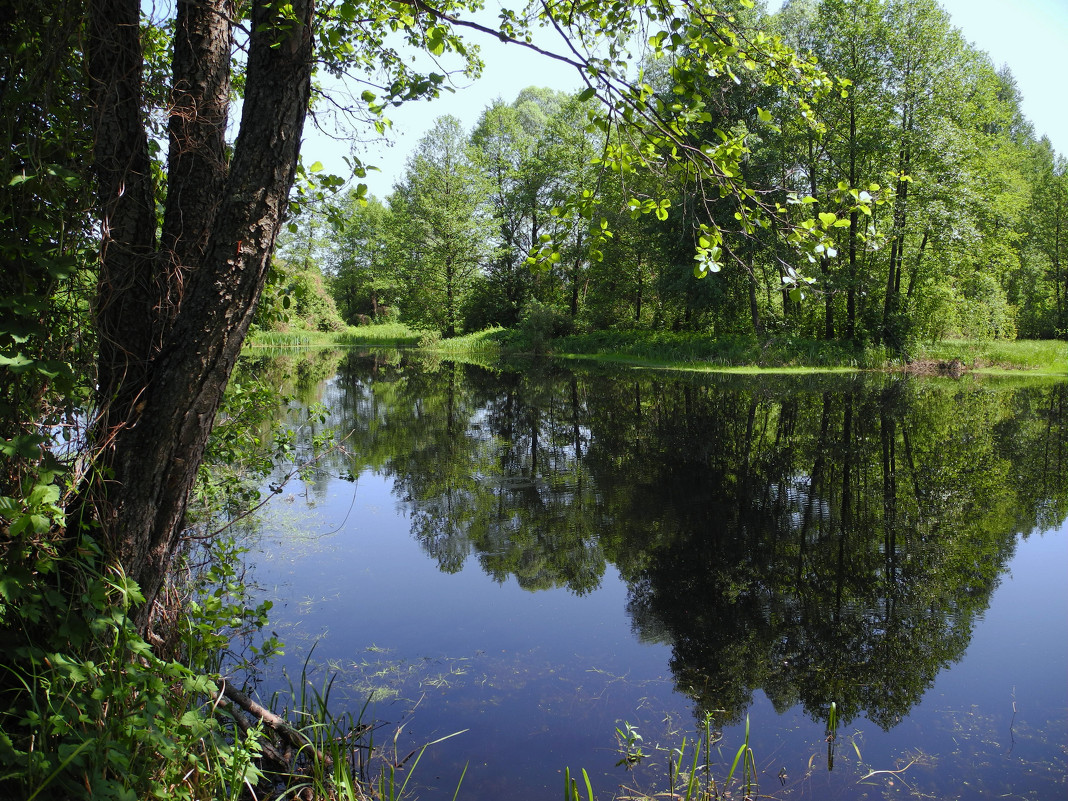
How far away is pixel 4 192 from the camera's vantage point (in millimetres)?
2189

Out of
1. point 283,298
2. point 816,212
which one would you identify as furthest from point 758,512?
point 816,212

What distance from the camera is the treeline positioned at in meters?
23.0

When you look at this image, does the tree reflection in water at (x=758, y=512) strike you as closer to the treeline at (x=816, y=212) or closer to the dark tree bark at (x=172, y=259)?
the dark tree bark at (x=172, y=259)

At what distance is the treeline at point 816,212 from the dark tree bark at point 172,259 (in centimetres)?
1123

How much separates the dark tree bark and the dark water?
1.91 metres

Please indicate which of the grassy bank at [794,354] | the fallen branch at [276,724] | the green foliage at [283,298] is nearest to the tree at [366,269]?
the grassy bank at [794,354]

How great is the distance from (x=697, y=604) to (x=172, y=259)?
4.26 m

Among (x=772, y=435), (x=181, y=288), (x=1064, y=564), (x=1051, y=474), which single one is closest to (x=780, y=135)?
(x=772, y=435)

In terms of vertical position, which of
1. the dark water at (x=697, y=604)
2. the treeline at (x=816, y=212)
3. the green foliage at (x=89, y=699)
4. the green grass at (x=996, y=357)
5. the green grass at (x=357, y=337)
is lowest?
the dark water at (x=697, y=604)

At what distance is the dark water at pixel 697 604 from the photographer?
343 centimetres

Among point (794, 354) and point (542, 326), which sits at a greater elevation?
point (542, 326)

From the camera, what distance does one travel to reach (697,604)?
5.13 m

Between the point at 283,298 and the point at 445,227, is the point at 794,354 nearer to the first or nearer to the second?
the point at 445,227

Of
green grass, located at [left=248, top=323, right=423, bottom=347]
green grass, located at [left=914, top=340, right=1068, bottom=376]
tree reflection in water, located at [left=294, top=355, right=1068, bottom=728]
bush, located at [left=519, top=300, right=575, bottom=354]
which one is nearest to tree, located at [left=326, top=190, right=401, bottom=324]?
green grass, located at [left=248, top=323, right=423, bottom=347]
